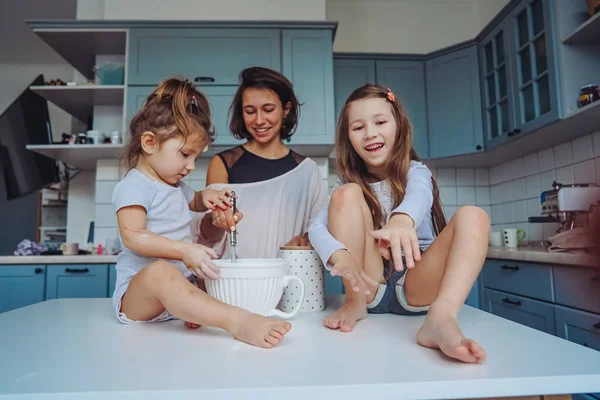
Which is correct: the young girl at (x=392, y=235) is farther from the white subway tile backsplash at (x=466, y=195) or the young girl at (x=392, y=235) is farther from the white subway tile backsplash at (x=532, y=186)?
the white subway tile backsplash at (x=466, y=195)

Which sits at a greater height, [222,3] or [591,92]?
[222,3]

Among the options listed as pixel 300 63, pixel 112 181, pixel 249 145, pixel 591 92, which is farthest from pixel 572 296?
pixel 112 181

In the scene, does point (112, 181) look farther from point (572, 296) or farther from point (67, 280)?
point (572, 296)

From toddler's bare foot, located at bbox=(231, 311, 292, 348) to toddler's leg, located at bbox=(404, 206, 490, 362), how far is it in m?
0.18

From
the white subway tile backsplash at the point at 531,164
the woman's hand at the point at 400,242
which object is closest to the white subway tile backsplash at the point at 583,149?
the white subway tile backsplash at the point at 531,164

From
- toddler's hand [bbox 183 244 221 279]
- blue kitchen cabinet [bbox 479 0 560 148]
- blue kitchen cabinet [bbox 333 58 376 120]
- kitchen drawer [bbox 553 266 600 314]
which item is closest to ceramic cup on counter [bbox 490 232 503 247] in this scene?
blue kitchen cabinet [bbox 479 0 560 148]

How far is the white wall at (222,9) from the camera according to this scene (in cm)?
239

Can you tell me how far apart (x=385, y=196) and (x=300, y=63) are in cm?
154

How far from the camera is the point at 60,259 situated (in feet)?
6.88

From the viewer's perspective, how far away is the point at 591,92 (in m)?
1.63

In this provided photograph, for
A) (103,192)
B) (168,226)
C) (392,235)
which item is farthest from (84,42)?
(392,235)

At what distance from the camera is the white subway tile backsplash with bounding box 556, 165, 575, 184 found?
2.10m

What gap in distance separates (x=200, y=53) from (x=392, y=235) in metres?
1.97

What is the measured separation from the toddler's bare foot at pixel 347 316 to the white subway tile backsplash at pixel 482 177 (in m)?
2.43
